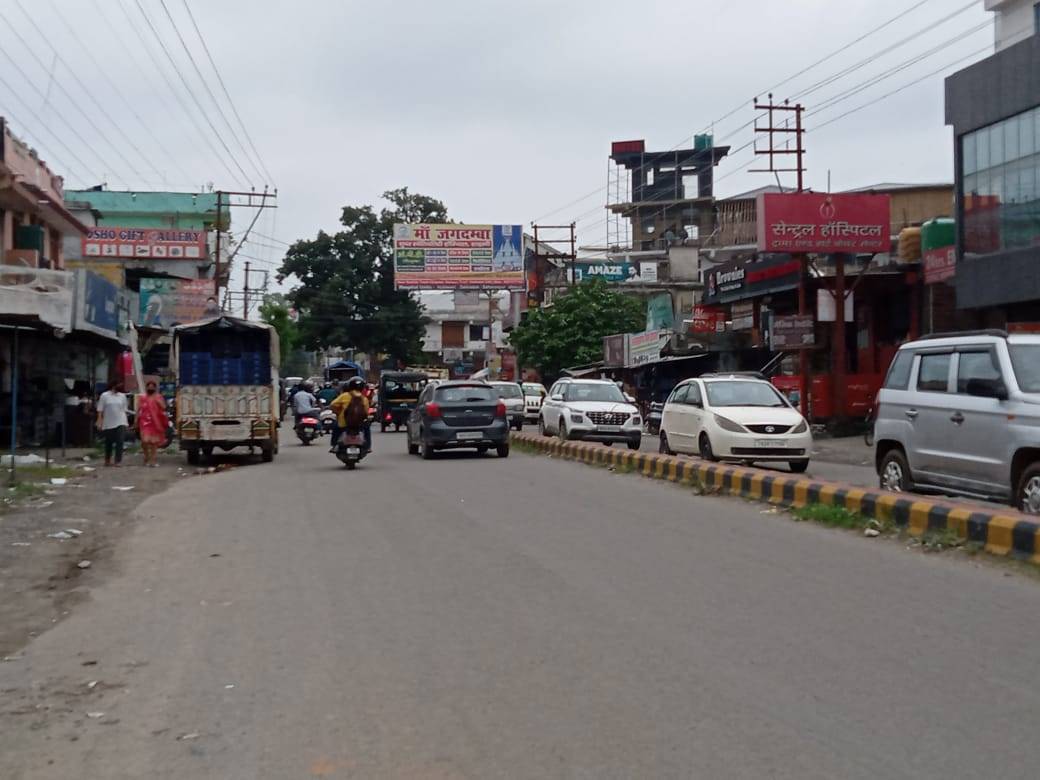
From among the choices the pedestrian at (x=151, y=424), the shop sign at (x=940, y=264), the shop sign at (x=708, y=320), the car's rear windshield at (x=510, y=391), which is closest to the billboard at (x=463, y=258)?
the shop sign at (x=708, y=320)

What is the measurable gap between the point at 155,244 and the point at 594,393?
40.8 m

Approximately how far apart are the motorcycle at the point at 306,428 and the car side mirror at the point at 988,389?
2290 centimetres

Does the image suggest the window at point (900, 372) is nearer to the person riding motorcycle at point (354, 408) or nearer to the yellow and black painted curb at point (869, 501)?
the yellow and black painted curb at point (869, 501)

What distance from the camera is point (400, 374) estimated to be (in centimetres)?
4281

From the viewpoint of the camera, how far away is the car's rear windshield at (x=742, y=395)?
1934 cm

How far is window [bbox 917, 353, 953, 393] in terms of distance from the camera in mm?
12445

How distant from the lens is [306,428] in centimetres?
3212

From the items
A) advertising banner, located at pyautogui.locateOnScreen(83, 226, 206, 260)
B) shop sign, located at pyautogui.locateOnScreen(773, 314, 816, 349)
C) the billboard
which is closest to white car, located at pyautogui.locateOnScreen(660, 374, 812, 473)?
shop sign, located at pyautogui.locateOnScreen(773, 314, 816, 349)

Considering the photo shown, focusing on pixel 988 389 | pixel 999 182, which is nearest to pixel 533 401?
pixel 999 182

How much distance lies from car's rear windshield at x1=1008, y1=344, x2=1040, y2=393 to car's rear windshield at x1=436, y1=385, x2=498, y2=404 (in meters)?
13.9

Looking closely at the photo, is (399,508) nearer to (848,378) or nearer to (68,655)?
(68,655)

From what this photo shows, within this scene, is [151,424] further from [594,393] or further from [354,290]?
[354,290]

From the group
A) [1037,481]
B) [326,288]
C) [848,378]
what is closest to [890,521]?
[1037,481]

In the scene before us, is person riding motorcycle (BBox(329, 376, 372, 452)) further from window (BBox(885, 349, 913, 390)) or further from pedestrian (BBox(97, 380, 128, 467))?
window (BBox(885, 349, 913, 390))
